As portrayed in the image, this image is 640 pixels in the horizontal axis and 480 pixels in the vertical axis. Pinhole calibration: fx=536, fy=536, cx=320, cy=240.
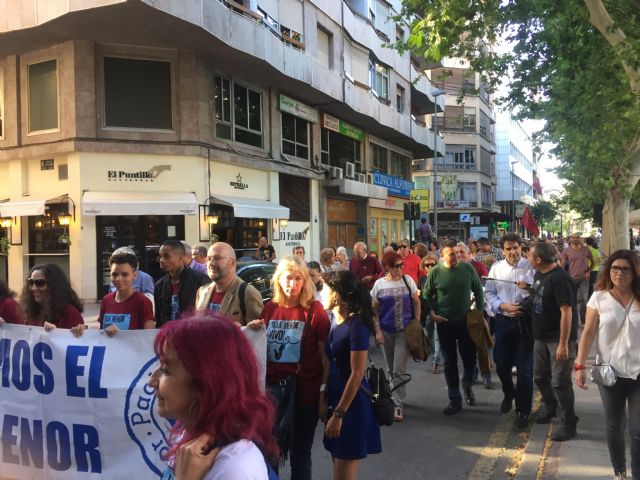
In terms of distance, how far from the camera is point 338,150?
2541cm

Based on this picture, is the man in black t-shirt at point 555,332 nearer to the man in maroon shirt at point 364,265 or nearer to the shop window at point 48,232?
the man in maroon shirt at point 364,265

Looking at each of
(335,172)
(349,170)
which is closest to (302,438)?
(335,172)

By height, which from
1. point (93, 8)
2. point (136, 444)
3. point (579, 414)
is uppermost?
point (93, 8)

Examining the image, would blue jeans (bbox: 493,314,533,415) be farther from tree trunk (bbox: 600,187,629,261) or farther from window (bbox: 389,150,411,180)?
window (bbox: 389,150,411,180)

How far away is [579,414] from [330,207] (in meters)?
19.5

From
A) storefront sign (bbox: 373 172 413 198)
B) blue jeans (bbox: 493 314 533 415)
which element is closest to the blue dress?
blue jeans (bbox: 493 314 533 415)

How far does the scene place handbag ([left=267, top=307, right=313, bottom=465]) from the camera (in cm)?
342

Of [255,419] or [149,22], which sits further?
[149,22]

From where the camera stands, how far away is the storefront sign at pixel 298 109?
2019 cm

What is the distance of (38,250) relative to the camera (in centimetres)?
1603

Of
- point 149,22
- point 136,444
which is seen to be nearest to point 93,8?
point 149,22

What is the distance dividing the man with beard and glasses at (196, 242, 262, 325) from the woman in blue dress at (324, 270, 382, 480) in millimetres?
632

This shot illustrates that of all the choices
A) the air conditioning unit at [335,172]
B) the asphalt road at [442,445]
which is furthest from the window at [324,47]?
the asphalt road at [442,445]

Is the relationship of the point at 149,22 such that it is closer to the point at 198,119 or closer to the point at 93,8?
the point at 93,8
